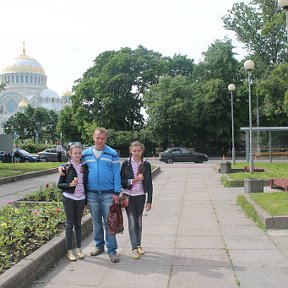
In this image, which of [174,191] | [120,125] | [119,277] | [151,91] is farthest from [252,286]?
[120,125]

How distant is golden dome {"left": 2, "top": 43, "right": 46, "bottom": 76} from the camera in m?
136

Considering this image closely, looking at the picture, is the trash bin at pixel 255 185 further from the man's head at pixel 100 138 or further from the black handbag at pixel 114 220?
the man's head at pixel 100 138

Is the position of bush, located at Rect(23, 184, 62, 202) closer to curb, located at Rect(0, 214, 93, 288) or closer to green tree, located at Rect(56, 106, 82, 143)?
curb, located at Rect(0, 214, 93, 288)

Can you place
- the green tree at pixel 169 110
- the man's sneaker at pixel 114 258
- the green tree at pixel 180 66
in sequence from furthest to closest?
the green tree at pixel 180 66 < the green tree at pixel 169 110 < the man's sneaker at pixel 114 258

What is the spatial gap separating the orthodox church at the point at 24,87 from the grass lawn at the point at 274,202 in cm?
12471

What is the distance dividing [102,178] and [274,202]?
5.22 m

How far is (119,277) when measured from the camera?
215 inches

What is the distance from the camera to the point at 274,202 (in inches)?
393

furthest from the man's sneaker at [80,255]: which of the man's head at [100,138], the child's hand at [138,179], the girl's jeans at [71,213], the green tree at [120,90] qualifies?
the green tree at [120,90]

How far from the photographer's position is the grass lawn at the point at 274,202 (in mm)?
8837

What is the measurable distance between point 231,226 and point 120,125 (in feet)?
159

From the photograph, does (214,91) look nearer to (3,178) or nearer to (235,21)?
(235,21)

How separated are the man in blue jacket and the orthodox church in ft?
422

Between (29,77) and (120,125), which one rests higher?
(29,77)
